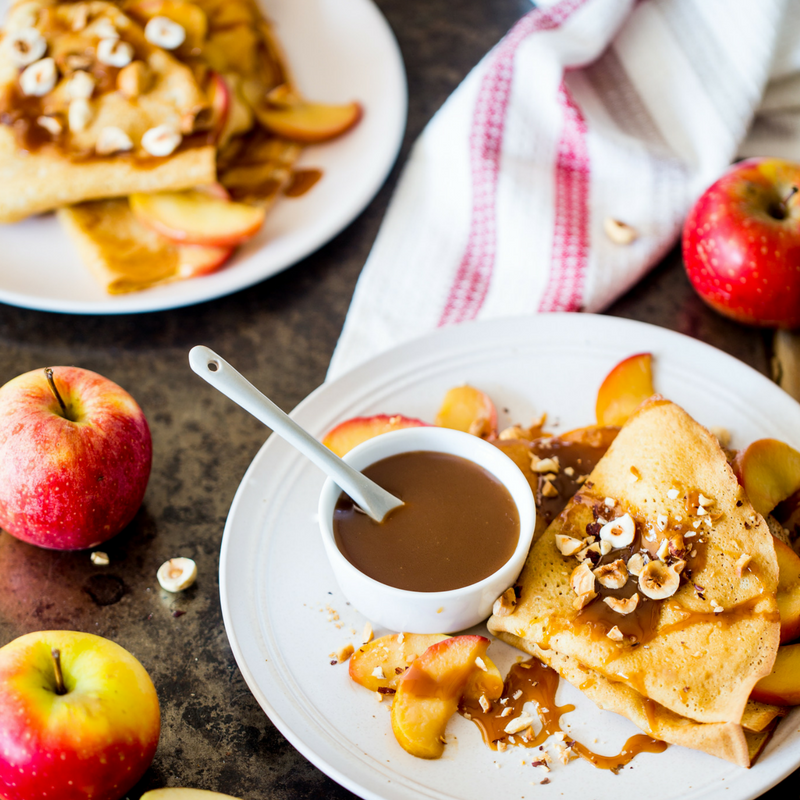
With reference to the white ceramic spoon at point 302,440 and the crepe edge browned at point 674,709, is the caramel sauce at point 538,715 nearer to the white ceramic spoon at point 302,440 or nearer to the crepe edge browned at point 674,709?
the crepe edge browned at point 674,709

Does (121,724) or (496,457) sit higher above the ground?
(496,457)

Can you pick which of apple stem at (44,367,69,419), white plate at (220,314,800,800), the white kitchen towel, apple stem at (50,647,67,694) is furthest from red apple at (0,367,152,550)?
the white kitchen towel

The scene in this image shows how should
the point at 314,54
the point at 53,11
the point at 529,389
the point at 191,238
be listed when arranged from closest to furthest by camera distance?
the point at 529,389
the point at 191,238
the point at 53,11
the point at 314,54

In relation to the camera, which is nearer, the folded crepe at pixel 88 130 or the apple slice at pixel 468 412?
the apple slice at pixel 468 412

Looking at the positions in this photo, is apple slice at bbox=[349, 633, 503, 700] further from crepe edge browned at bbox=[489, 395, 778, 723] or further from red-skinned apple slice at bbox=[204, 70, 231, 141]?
red-skinned apple slice at bbox=[204, 70, 231, 141]

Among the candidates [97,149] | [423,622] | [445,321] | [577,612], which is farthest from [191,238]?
[577,612]

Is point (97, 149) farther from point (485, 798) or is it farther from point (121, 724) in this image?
point (485, 798)

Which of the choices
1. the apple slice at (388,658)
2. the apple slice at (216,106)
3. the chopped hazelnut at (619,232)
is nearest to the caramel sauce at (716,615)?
the apple slice at (388,658)
